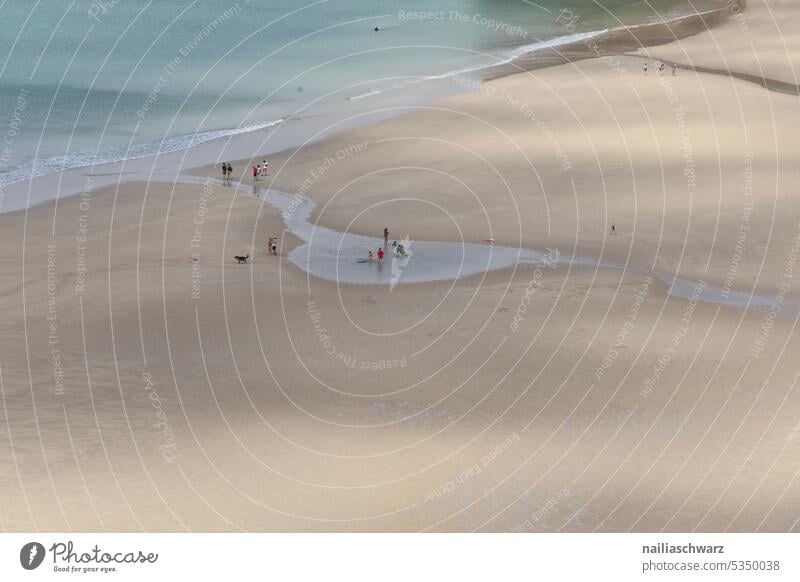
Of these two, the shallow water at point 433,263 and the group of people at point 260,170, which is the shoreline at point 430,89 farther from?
the shallow water at point 433,263

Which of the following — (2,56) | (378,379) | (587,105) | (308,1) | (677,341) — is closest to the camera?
(378,379)

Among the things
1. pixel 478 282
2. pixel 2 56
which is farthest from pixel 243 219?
pixel 2 56

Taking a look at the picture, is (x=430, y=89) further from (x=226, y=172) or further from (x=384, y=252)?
(x=384, y=252)

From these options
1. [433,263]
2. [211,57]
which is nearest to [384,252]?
[433,263]

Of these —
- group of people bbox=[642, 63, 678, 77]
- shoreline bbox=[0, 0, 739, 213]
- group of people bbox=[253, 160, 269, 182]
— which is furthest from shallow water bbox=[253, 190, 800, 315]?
group of people bbox=[642, 63, 678, 77]
